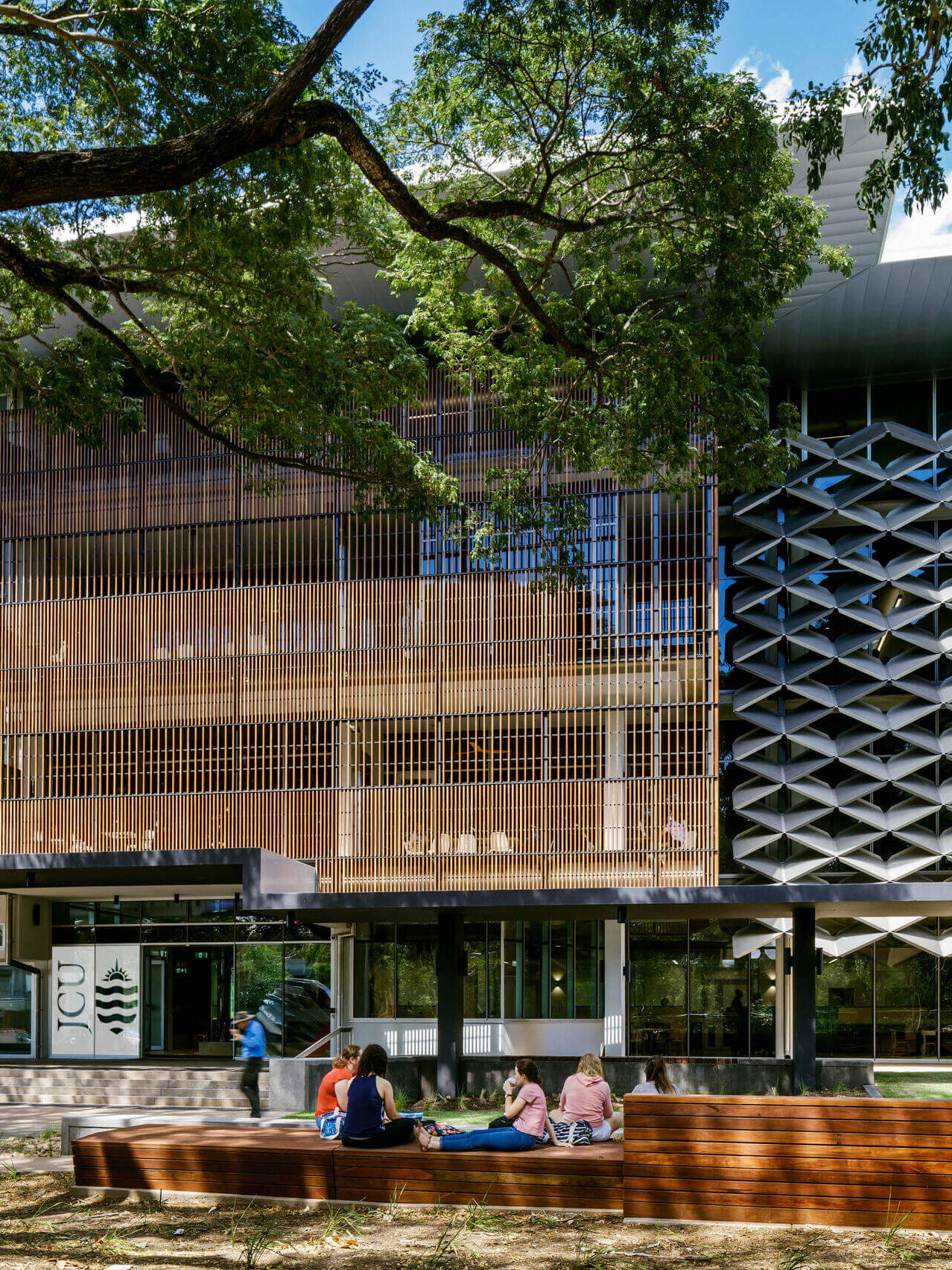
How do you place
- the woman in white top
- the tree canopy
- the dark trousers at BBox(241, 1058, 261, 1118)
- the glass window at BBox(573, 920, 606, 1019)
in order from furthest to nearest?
the glass window at BBox(573, 920, 606, 1019)
the dark trousers at BBox(241, 1058, 261, 1118)
the woman in white top
the tree canopy

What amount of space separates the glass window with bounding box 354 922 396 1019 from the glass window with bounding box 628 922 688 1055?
5.12 metres

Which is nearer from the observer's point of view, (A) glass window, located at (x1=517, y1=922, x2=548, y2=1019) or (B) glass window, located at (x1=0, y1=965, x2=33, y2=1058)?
(A) glass window, located at (x1=517, y1=922, x2=548, y2=1019)

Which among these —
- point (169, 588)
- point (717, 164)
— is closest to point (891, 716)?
point (169, 588)

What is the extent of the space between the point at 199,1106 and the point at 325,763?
6.63 m

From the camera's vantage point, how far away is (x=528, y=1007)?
25.8 metres

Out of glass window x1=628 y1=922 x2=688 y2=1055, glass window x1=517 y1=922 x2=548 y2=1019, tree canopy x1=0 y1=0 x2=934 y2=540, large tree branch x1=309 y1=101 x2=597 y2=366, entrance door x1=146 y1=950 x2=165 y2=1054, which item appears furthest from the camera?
glass window x1=628 y1=922 x2=688 y2=1055

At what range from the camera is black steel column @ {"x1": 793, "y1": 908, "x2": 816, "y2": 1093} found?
19547mm

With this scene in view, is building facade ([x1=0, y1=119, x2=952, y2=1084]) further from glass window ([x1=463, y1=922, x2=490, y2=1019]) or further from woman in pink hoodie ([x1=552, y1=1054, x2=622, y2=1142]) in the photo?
woman in pink hoodie ([x1=552, y1=1054, x2=622, y2=1142])

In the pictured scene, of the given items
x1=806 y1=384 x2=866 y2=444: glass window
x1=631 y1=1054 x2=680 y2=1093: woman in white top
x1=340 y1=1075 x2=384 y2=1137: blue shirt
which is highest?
x1=806 y1=384 x2=866 y2=444: glass window

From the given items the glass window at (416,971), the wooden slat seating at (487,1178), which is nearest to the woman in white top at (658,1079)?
the wooden slat seating at (487,1178)

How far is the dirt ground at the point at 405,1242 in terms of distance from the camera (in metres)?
7.83

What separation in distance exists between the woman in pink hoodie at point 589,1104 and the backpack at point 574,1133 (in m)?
0.07

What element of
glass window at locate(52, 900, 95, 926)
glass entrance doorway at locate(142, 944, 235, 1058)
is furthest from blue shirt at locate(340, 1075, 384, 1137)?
glass window at locate(52, 900, 95, 926)

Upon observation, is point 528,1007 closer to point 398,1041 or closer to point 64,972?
point 398,1041
